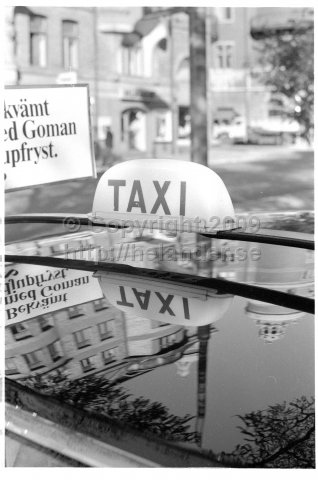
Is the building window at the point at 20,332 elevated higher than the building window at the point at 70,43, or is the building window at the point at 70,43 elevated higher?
the building window at the point at 70,43

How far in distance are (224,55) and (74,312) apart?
17.5 metres

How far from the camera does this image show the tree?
1243 centimetres

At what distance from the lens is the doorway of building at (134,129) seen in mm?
14789

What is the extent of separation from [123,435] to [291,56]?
42.1ft

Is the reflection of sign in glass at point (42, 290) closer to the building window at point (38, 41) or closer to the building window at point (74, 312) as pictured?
the building window at point (74, 312)

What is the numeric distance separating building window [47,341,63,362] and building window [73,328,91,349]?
0.03 m

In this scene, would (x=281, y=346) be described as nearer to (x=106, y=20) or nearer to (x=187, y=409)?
(x=187, y=409)

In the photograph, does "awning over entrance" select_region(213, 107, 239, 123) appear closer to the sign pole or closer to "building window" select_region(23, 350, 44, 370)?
the sign pole

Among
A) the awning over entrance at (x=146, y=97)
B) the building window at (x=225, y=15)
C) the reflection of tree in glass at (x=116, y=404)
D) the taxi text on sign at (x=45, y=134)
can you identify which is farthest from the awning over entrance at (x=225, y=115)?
the reflection of tree in glass at (x=116, y=404)

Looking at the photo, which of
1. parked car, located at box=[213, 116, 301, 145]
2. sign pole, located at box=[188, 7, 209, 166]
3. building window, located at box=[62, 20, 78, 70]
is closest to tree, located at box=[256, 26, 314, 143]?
parked car, located at box=[213, 116, 301, 145]

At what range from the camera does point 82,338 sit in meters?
1.07

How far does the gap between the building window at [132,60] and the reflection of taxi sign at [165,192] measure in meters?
13.5

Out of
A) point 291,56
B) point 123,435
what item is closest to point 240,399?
point 123,435

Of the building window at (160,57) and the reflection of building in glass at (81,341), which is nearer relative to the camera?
the reflection of building in glass at (81,341)
